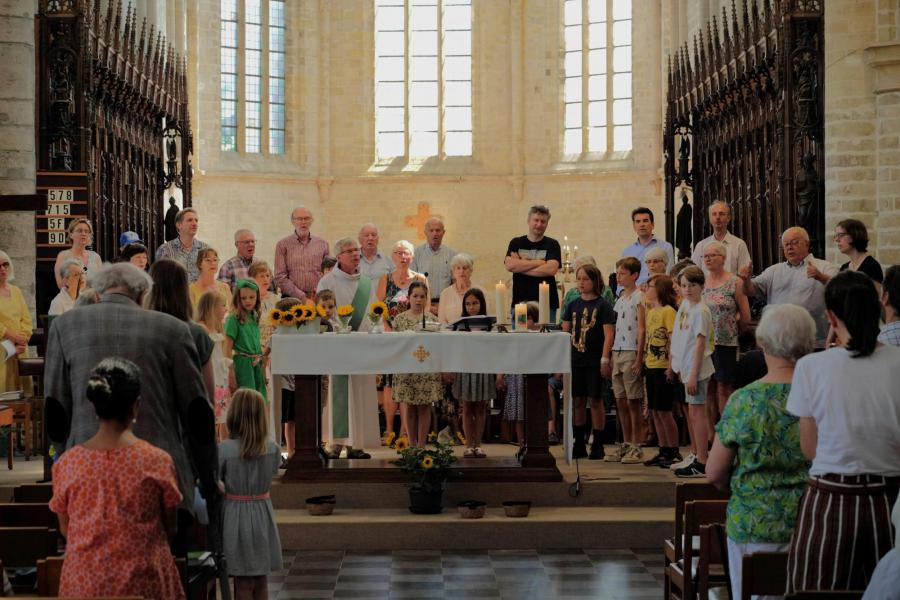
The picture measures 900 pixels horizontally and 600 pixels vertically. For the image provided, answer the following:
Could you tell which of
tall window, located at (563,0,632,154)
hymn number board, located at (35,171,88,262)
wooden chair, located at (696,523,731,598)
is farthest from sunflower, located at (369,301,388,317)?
tall window, located at (563,0,632,154)

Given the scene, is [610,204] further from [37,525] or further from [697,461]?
[37,525]

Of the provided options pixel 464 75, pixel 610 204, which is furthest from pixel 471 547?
pixel 464 75

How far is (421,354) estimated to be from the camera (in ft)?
28.2

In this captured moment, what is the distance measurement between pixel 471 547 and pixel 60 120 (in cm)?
600

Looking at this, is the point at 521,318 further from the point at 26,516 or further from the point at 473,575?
the point at 26,516

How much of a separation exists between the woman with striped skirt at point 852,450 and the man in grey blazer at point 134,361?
2.23m

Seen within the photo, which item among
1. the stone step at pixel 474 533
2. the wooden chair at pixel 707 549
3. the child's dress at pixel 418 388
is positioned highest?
the child's dress at pixel 418 388

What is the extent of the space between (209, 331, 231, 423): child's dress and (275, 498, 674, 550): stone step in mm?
850

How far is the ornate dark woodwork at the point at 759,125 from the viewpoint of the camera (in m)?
11.6

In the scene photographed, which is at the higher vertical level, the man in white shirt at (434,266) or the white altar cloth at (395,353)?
the man in white shirt at (434,266)

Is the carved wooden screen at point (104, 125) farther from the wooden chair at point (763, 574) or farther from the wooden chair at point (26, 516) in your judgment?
the wooden chair at point (763, 574)

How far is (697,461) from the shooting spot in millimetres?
8820

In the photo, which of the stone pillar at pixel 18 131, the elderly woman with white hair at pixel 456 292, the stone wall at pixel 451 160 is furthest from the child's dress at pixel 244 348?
the stone wall at pixel 451 160

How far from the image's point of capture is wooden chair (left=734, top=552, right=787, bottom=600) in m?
4.12
